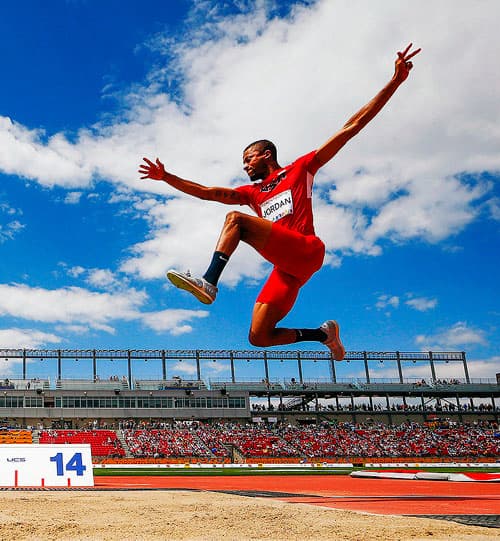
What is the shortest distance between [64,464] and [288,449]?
38.7m

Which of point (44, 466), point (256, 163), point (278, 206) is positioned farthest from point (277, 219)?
point (44, 466)

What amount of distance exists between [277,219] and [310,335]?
174 cm

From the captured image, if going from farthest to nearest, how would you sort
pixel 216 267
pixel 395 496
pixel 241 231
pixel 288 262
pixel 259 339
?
1. pixel 395 496
2. pixel 259 339
3. pixel 288 262
4. pixel 241 231
5. pixel 216 267

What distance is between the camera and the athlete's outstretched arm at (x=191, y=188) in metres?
7.95

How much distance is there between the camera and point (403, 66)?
7.27 metres

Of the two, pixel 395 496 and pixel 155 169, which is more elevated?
pixel 155 169

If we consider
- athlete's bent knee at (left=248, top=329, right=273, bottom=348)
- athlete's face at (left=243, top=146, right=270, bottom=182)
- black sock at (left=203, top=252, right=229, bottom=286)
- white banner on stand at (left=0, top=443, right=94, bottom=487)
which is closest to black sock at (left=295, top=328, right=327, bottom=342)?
athlete's bent knee at (left=248, top=329, right=273, bottom=348)

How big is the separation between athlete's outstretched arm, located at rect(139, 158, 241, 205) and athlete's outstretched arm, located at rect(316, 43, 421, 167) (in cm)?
155

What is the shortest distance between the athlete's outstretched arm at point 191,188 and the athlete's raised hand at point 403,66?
2.56 m

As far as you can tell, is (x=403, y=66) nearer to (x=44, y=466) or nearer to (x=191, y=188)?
(x=191, y=188)

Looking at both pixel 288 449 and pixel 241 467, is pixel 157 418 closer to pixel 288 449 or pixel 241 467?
pixel 288 449

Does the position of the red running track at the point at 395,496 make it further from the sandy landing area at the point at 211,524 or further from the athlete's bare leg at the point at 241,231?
the athlete's bare leg at the point at 241,231

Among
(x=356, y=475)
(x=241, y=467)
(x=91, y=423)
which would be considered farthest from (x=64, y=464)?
(x=91, y=423)

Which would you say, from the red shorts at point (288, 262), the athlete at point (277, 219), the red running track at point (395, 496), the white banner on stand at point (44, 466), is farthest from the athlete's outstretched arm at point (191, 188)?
the white banner on stand at point (44, 466)
